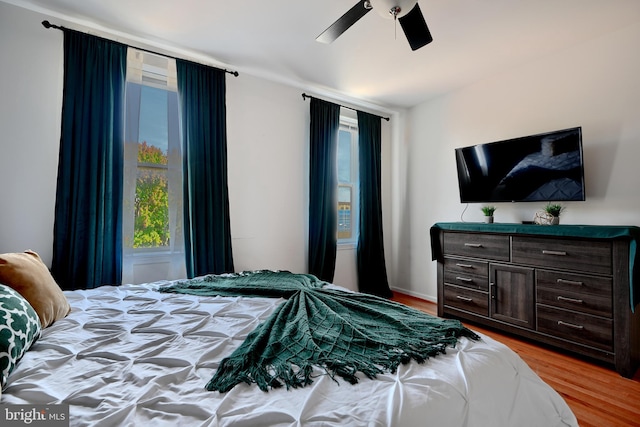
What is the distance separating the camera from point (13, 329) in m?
0.96

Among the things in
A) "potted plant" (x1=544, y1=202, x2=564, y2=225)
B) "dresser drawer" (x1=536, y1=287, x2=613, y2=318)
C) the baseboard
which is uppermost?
"potted plant" (x1=544, y1=202, x2=564, y2=225)

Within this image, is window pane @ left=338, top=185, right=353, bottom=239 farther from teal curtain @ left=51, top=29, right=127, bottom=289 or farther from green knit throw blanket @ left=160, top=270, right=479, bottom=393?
teal curtain @ left=51, top=29, right=127, bottom=289

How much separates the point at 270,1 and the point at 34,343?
233 cm

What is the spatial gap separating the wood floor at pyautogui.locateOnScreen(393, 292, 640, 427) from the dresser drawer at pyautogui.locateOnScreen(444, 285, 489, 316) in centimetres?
35

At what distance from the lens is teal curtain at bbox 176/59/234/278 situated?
269cm

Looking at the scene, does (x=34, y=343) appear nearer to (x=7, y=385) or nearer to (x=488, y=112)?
(x=7, y=385)

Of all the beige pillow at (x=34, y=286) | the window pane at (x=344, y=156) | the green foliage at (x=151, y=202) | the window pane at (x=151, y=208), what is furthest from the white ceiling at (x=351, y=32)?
the beige pillow at (x=34, y=286)

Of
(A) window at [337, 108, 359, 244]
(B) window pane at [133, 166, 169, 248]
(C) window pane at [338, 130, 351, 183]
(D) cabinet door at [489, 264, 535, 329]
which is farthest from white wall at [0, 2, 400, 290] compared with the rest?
(D) cabinet door at [489, 264, 535, 329]

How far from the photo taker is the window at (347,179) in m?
4.04

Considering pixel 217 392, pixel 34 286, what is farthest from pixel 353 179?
pixel 217 392

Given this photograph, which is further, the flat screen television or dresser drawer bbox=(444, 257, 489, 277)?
dresser drawer bbox=(444, 257, 489, 277)

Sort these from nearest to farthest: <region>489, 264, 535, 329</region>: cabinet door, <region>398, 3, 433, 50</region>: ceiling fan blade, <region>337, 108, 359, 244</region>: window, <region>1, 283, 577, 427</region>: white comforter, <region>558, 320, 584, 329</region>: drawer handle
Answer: <region>1, 283, 577, 427</region>: white comforter < <region>398, 3, 433, 50</region>: ceiling fan blade < <region>558, 320, 584, 329</region>: drawer handle < <region>489, 264, 535, 329</region>: cabinet door < <region>337, 108, 359, 244</region>: window

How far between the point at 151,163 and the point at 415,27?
235cm

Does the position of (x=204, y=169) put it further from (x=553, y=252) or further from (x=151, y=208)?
(x=553, y=252)
